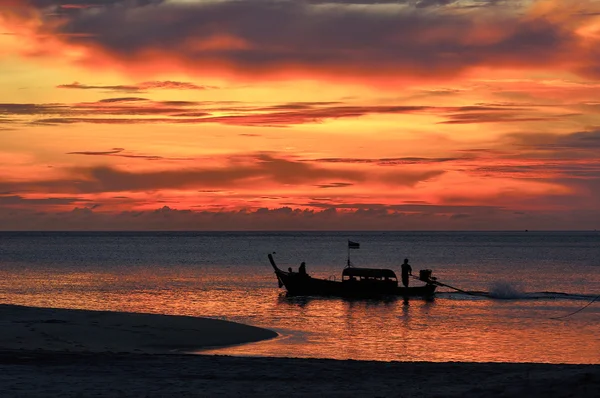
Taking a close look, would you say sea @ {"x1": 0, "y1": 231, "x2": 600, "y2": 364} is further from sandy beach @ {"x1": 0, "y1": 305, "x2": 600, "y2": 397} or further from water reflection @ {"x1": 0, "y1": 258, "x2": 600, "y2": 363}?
sandy beach @ {"x1": 0, "y1": 305, "x2": 600, "y2": 397}

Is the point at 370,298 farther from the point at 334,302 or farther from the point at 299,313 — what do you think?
the point at 299,313

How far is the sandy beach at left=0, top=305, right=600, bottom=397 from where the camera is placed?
1602 centimetres

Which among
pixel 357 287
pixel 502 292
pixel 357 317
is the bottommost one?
pixel 357 317

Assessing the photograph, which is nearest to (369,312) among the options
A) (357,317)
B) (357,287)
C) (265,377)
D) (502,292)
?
(357,317)

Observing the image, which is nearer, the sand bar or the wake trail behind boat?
the sand bar

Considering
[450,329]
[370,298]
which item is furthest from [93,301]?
[450,329]

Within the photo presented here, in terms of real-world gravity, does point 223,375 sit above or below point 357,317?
→ above

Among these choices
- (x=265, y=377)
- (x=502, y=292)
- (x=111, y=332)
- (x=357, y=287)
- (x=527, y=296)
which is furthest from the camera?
(x=527, y=296)

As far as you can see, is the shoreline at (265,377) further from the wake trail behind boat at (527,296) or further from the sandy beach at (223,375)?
the wake trail behind boat at (527,296)

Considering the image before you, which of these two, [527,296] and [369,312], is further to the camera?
[527,296]

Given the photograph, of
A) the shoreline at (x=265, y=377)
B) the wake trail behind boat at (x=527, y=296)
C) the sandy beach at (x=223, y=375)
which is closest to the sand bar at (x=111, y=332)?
the sandy beach at (x=223, y=375)

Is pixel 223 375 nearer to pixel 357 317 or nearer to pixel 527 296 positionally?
pixel 357 317

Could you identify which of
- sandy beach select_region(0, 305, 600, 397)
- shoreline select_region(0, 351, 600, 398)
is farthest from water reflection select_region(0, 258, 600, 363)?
shoreline select_region(0, 351, 600, 398)

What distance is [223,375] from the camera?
1875 centimetres
